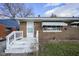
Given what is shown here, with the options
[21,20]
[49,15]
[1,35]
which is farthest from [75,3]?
[1,35]

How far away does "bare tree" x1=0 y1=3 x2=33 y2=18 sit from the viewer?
17.4 ft

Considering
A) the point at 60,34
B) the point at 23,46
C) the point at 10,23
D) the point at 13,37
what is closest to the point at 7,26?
the point at 10,23

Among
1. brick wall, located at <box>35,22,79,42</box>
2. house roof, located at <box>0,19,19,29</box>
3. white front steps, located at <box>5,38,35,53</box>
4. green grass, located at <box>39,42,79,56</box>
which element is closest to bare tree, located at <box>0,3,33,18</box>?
house roof, located at <box>0,19,19,29</box>

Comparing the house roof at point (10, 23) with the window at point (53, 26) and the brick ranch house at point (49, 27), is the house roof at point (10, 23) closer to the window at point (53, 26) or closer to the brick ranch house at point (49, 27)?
the brick ranch house at point (49, 27)

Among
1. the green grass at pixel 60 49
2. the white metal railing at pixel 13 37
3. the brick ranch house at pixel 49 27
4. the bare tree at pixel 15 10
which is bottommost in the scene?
the green grass at pixel 60 49

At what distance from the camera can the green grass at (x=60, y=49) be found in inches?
207

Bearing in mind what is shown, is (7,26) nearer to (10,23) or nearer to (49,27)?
(10,23)

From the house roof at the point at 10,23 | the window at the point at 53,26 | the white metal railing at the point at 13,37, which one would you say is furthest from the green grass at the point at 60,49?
the house roof at the point at 10,23

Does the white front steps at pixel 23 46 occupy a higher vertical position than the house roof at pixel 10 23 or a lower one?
lower

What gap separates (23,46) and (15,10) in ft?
1.62

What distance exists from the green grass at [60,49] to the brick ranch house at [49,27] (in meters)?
0.08

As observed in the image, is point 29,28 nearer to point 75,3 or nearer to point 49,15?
point 49,15

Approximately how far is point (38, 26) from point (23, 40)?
27 cm

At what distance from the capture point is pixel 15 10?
532 cm
